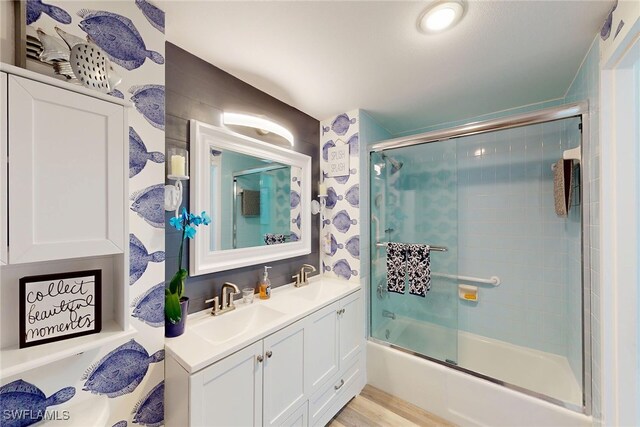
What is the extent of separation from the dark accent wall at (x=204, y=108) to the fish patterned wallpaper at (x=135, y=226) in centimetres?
19

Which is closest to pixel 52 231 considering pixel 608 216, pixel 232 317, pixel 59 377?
pixel 59 377

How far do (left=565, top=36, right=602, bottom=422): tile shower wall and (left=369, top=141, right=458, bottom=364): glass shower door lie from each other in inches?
29.9

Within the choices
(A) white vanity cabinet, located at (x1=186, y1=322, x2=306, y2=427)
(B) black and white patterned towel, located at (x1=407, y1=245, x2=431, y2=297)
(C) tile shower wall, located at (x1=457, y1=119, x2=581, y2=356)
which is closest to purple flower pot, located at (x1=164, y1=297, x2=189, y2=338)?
(A) white vanity cabinet, located at (x1=186, y1=322, x2=306, y2=427)

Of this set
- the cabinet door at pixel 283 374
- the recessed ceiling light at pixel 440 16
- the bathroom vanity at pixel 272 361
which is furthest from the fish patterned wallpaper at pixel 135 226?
the recessed ceiling light at pixel 440 16

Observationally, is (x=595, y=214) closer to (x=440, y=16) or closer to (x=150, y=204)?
(x=440, y=16)

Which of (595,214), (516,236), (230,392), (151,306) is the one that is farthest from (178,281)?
(516,236)

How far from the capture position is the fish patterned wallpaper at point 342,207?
1994 millimetres

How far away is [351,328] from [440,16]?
1914 millimetres

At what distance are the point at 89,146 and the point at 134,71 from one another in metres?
0.44

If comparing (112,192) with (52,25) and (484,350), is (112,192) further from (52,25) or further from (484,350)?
(484,350)

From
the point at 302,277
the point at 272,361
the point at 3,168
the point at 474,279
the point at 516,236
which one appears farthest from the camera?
the point at 474,279

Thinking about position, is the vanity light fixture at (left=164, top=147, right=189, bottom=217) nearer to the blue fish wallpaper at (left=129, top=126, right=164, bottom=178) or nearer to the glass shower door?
the blue fish wallpaper at (left=129, top=126, right=164, bottom=178)

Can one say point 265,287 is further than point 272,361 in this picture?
Yes

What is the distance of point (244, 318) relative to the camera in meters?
1.43
